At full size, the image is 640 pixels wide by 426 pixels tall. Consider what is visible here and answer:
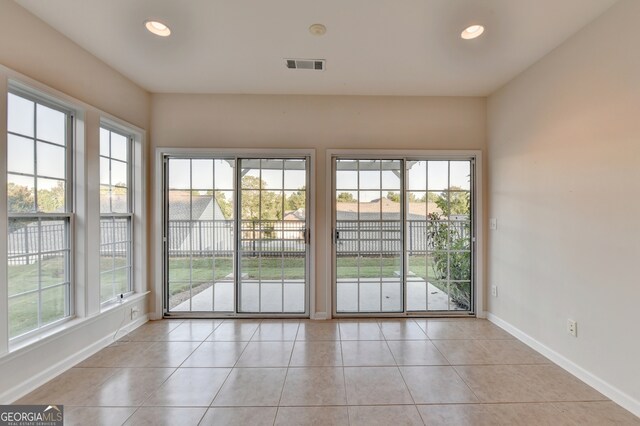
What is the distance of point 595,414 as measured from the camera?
1783 millimetres

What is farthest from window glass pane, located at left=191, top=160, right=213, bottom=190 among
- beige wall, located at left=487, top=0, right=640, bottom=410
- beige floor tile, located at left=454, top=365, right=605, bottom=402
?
beige wall, located at left=487, top=0, right=640, bottom=410

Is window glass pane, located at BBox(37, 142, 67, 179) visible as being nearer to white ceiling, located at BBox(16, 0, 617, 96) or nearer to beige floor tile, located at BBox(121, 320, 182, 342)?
white ceiling, located at BBox(16, 0, 617, 96)

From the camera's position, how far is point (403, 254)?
3451 mm

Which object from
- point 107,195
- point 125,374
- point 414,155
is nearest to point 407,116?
point 414,155

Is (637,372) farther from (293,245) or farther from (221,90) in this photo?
(221,90)

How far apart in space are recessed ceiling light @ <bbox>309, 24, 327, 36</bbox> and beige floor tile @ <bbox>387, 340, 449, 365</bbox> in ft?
9.42

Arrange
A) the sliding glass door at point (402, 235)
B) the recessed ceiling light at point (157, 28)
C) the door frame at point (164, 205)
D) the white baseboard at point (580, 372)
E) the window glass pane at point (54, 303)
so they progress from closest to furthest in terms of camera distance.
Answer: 1. the white baseboard at point (580, 372)
2. the recessed ceiling light at point (157, 28)
3. the window glass pane at point (54, 303)
4. the door frame at point (164, 205)
5. the sliding glass door at point (402, 235)

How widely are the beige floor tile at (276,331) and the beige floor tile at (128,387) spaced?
89cm

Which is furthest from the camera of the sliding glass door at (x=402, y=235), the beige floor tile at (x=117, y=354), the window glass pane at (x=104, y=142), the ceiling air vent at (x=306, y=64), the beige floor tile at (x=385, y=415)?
the sliding glass door at (x=402, y=235)

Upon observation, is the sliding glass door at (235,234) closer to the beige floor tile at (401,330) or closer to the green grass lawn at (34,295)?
the beige floor tile at (401,330)

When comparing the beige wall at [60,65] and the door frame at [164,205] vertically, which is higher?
Answer: the beige wall at [60,65]

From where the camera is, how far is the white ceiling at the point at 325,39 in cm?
195

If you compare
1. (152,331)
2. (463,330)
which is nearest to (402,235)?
(463,330)

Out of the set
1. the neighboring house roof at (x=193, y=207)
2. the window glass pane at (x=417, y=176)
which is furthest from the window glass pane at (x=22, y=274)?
the window glass pane at (x=417, y=176)
